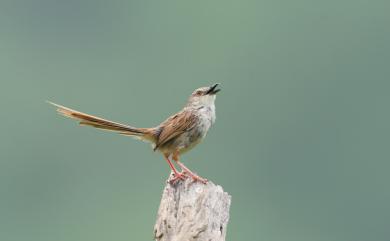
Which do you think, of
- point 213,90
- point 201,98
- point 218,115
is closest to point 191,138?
point 201,98

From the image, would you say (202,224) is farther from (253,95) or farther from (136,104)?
(253,95)

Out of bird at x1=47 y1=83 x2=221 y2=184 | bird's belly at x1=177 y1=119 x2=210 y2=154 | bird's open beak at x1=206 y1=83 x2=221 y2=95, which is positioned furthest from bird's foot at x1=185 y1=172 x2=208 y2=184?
bird's open beak at x1=206 y1=83 x2=221 y2=95

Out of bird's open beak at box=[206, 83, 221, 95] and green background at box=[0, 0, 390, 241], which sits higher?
green background at box=[0, 0, 390, 241]

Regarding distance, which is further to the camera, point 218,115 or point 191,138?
point 218,115

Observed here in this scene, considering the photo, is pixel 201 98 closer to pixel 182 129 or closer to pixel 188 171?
pixel 182 129

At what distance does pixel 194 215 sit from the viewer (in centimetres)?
1234

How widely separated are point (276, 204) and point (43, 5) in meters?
76.2

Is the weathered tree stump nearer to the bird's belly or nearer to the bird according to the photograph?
the bird

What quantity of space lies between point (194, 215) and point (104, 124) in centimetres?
242

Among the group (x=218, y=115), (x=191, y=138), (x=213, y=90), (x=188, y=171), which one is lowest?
(x=188, y=171)

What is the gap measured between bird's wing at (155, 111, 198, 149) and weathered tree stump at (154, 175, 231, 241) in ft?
6.89

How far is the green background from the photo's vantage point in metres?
81.1

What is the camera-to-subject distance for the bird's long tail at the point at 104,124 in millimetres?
13797

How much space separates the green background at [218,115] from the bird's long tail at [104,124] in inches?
1417
